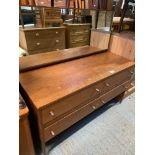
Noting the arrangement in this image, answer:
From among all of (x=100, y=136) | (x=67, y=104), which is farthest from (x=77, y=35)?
(x=100, y=136)

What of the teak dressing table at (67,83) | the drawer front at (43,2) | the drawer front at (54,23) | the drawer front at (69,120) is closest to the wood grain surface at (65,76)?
the teak dressing table at (67,83)

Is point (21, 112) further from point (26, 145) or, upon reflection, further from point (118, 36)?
point (118, 36)

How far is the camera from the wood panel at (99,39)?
5.83 ft

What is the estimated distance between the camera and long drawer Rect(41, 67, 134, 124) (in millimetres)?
918

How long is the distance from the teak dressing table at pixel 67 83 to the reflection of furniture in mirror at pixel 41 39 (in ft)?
0.23

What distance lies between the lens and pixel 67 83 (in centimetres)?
107

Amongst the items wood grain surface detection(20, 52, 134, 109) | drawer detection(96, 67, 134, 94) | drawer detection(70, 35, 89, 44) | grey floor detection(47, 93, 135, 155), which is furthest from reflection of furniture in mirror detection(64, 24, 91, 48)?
grey floor detection(47, 93, 135, 155)

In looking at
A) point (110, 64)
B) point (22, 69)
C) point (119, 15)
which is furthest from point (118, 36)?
point (22, 69)

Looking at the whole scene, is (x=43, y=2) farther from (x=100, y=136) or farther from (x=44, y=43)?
(x=100, y=136)

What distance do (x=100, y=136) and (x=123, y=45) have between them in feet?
3.45

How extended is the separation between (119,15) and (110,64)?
2.38 feet

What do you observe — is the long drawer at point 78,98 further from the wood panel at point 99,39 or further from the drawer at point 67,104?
the wood panel at point 99,39

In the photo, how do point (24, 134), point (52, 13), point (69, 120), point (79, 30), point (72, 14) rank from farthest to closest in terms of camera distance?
1. point (79, 30)
2. point (72, 14)
3. point (52, 13)
4. point (69, 120)
5. point (24, 134)
